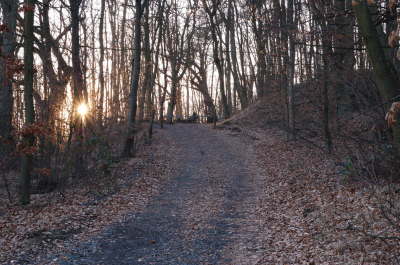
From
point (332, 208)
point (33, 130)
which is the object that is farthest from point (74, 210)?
point (332, 208)

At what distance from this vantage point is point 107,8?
1469 inches

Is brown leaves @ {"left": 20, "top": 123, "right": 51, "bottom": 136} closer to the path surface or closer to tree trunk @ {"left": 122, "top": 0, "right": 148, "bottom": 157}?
the path surface

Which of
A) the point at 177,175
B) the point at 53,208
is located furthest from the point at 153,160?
the point at 53,208

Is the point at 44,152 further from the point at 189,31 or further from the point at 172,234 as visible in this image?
the point at 189,31

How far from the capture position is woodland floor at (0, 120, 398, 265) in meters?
8.24

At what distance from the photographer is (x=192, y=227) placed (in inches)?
416

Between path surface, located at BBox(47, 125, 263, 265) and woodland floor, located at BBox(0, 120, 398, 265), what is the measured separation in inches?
0.8

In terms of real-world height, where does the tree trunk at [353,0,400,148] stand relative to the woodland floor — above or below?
above

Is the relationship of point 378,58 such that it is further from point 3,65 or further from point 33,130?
point 3,65

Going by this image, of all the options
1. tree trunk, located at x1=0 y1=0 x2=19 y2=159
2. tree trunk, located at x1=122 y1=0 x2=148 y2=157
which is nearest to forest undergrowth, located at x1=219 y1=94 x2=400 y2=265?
tree trunk, located at x1=122 y1=0 x2=148 y2=157

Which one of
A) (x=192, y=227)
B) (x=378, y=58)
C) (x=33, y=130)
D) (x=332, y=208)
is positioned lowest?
(x=192, y=227)

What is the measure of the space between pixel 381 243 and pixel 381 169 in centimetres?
392

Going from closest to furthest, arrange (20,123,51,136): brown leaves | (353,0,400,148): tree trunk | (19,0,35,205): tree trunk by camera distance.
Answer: (353,0,400,148): tree trunk, (20,123,51,136): brown leaves, (19,0,35,205): tree trunk

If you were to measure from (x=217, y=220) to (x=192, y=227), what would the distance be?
33.7 inches
